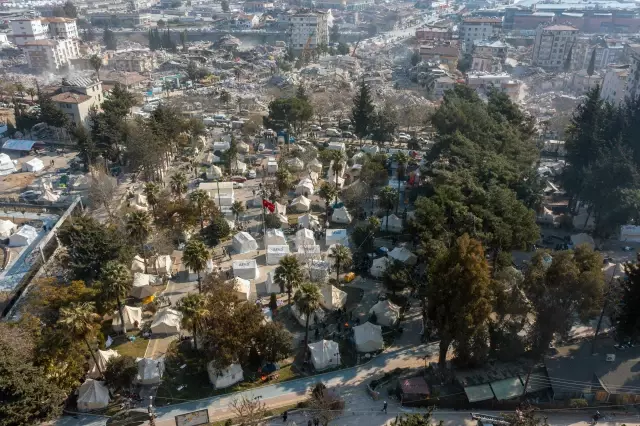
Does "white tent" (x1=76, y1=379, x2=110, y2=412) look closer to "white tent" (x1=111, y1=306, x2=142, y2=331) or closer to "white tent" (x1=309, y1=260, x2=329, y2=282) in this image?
"white tent" (x1=111, y1=306, x2=142, y2=331)

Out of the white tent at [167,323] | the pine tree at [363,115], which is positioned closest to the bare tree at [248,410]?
the white tent at [167,323]

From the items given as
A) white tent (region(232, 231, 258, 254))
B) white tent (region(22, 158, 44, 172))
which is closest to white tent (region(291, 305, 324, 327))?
white tent (region(232, 231, 258, 254))

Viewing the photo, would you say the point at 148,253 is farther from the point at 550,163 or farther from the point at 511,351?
the point at 550,163

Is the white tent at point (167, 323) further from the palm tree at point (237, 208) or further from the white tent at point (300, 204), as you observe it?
the white tent at point (300, 204)

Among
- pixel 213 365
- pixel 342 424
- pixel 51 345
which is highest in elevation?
pixel 51 345

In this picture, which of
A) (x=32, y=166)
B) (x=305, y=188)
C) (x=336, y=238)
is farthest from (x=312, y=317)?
(x=32, y=166)

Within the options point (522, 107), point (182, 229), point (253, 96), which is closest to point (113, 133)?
point (182, 229)
